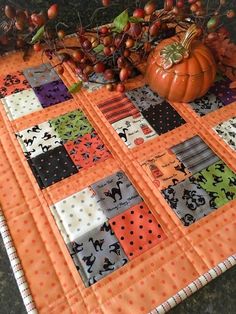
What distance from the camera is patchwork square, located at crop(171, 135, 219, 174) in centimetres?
64

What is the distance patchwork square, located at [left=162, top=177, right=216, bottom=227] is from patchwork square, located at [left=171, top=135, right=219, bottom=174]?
0.14 feet

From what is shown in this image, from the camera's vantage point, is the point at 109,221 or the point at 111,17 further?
the point at 111,17

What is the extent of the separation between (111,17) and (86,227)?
2.23 ft

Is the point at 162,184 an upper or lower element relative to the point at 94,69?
lower

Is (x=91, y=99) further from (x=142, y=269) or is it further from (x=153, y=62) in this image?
(x=142, y=269)

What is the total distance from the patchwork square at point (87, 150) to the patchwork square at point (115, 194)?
54 millimetres

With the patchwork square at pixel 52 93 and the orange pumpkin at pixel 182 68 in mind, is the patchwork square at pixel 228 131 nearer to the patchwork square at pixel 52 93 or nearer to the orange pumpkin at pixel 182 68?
the orange pumpkin at pixel 182 68

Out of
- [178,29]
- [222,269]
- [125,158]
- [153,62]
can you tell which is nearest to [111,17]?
[178,29]

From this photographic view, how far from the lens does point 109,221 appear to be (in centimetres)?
56

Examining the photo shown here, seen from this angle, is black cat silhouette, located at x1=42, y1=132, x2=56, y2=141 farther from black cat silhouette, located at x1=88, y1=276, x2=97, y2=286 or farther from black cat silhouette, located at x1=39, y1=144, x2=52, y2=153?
black cat silhouette, located at x1=88, y1=276, x2=97, y2=286

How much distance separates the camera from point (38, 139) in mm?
687

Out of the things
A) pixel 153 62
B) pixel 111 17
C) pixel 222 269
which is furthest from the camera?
pixel 111 17

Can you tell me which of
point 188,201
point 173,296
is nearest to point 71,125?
point 188,201

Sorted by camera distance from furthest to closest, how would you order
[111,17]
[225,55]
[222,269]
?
[111,17], [225,55], [222,269]
